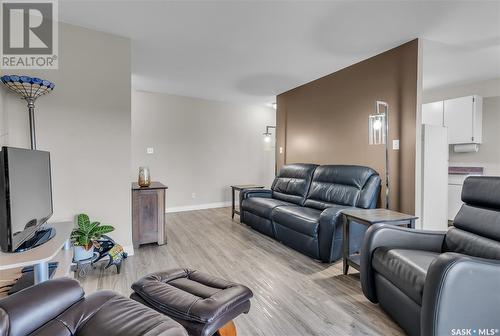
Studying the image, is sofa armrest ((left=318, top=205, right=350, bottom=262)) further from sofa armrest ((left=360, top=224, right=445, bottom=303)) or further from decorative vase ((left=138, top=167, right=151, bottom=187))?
decorative vase ((left=138, top=167, right=151, bottom=187))

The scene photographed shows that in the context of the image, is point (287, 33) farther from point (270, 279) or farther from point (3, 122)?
point (3, 122)

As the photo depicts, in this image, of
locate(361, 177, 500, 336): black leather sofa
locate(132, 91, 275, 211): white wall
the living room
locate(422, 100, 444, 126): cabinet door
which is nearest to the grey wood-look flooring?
the living room

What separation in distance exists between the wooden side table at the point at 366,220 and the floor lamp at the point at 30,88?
299 cm

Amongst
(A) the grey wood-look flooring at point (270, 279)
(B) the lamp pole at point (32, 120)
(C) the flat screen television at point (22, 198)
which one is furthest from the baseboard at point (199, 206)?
(C) the flat screen television at point (22, 198)

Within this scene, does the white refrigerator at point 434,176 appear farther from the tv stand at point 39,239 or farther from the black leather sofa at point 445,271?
the tv stand at point 39,239

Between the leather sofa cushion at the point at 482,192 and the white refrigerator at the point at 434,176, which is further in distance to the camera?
the white refrigerator at the point at 434,176

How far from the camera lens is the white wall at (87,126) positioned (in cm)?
252

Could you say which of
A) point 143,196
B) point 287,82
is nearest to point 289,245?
point 143,196

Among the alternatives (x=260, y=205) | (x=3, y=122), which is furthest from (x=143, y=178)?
(x=260, y=205)

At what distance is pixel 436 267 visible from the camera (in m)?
1.28

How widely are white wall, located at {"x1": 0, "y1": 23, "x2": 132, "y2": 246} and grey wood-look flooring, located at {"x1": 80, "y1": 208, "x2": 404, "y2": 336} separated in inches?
23.4

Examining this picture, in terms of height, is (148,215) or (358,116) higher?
(358,116)

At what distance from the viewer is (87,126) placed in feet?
8.82

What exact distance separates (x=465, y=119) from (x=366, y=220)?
3440 mm
